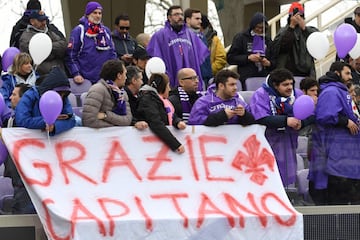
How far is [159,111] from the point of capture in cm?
1193

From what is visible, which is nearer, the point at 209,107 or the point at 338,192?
the point at 209,107

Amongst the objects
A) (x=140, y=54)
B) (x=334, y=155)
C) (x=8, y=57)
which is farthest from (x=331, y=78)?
(x=8, y=57)

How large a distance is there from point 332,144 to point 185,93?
5.64 feet

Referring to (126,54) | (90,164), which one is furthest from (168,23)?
(90,164)

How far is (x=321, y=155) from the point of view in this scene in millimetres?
12430

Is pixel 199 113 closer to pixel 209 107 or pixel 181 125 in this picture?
pixel 209 107

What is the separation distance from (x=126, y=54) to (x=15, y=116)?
3.76 metres

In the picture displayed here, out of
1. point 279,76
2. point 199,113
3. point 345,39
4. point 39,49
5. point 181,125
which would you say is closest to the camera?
point 181,125

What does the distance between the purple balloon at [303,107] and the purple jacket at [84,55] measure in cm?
333

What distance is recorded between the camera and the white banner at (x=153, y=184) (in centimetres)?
1127

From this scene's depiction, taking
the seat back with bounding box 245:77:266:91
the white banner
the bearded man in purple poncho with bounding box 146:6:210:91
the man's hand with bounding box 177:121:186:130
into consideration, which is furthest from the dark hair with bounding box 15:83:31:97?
the seat back with bounding box 245:77:266:91

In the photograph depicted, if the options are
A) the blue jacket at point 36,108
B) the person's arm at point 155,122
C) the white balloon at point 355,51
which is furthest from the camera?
the white balloon at point 355,51

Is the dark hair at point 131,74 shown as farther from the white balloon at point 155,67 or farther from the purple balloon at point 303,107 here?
the purple balloon at point 303,107

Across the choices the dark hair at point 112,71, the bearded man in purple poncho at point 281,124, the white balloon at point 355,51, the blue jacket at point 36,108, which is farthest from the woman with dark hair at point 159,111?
the white balloon at point 355,51
